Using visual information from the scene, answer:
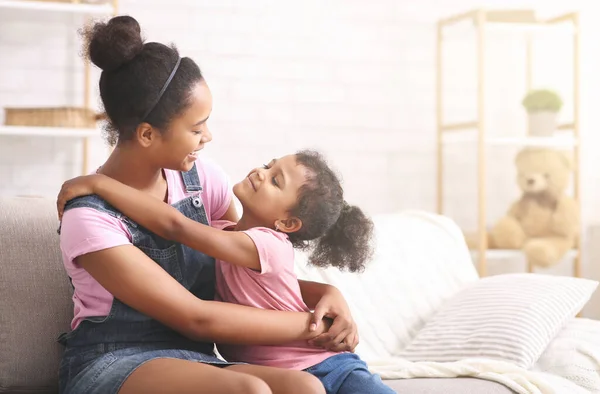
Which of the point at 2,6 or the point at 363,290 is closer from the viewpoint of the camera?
the point at 363,290

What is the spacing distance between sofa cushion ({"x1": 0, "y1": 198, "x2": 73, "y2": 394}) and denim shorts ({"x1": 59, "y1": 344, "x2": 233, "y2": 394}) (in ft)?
0.66

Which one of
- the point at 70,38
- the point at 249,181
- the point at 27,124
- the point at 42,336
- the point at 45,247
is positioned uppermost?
the point at 70,38

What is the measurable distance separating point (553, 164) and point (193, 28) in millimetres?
1649

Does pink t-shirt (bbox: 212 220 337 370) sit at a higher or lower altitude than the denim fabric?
→ higher

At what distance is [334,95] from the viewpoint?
3982mm

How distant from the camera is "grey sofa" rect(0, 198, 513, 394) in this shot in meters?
1.83

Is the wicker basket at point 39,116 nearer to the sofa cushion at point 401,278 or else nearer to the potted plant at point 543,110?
the sofa cushion at point 401,278

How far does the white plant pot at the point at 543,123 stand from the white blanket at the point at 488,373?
1921 mm

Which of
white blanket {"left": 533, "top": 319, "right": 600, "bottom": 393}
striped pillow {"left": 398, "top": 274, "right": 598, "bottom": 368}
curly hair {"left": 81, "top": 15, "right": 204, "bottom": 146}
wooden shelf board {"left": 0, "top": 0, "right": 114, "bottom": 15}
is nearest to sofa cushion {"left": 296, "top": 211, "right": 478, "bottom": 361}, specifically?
striped pillow {"left": 398, "top": 274, "right": 598, "bottom": 368}

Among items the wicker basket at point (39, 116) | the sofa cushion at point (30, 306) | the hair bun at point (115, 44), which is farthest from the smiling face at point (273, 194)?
the wicker basket at point (39, 116)

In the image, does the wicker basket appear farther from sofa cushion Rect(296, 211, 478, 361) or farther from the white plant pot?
the white plant pot

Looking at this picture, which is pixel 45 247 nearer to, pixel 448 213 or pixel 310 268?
pixel 310 268

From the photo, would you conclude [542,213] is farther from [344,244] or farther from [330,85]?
[344,244]

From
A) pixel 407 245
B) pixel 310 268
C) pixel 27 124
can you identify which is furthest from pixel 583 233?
pixel 27 124
